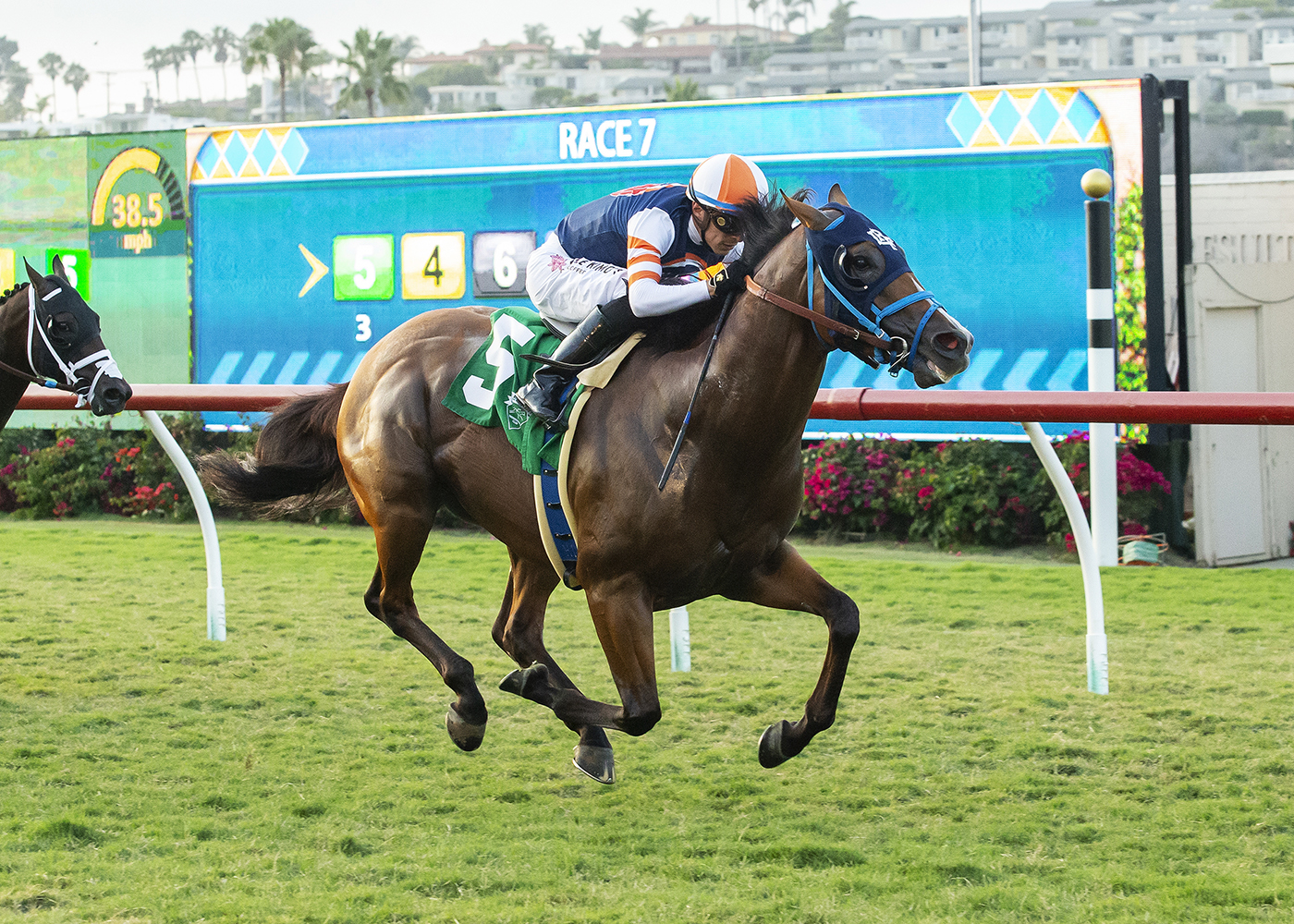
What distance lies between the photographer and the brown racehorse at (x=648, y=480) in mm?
2916

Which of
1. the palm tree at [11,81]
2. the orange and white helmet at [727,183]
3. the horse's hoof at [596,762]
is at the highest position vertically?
the palm tree at [11,81]

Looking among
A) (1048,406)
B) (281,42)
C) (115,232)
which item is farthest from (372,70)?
(1048,406)

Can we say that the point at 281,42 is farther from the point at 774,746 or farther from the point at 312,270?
the point at 774,746

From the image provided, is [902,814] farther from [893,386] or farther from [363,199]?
[363,199]

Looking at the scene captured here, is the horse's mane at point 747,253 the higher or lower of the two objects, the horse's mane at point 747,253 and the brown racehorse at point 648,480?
the higher

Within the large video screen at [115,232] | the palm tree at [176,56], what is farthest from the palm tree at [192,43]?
the large video screen at [115,232]

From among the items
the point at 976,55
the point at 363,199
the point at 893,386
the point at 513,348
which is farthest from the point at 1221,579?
the point at 976,55

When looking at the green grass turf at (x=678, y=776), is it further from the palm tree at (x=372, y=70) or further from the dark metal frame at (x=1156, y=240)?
the palm tree at (x=372, y=70)

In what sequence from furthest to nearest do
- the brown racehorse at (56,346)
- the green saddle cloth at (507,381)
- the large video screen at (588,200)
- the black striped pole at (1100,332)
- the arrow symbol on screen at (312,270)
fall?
the arrow symbol on screen at (312,270), the large video screen at (588,200), the black striped pole at (1100,332), the brown racehorse at (56,346), the green saddle cloth at (507,381)

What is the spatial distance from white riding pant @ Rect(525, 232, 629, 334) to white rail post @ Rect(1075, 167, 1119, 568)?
2.87 meters

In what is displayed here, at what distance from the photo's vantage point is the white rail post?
5832 mm

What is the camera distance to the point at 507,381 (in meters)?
3.52

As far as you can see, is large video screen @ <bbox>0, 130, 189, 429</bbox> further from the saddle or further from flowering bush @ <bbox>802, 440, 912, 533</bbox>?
the saddle

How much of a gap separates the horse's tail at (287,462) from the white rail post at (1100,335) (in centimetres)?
311
